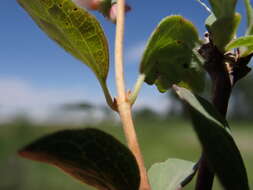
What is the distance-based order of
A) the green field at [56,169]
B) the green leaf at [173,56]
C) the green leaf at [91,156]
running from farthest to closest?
the green field at [56,169], the green leaf at [173,56], the green leaf at [91,156]

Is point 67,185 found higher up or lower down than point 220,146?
lower down

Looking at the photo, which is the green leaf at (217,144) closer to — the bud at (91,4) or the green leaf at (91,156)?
the green leaf at (91,156)

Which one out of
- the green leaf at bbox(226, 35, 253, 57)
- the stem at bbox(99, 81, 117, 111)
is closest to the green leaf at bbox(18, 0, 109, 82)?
the stem at bbox(99, 81, 117, 111)

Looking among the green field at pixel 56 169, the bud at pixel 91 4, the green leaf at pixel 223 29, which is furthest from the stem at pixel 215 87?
the green field at pixel 56 169

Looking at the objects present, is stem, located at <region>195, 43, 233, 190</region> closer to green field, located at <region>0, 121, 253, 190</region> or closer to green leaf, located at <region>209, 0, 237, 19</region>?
green leaf, located at <region>209, 0, 237, 19</region>

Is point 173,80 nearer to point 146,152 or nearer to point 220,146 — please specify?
point 220,146

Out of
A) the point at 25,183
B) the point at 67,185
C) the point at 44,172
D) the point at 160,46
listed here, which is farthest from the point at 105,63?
the point at 44,172
